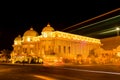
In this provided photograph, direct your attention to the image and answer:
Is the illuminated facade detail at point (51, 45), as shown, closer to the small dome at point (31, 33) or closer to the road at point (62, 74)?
the small dome at point (31, 33)

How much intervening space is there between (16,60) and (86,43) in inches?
889

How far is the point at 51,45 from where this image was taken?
184ft

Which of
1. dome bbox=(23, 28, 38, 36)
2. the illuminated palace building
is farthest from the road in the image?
dome bbox=(23, 28, 38, 36)

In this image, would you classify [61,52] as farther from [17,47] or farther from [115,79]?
[115,79]

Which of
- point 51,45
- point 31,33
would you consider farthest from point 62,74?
point 31,33

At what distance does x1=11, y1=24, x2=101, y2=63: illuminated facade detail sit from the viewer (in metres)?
53.3

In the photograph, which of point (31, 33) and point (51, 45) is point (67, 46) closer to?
point (51, 45)

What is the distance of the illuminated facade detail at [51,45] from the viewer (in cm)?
5328

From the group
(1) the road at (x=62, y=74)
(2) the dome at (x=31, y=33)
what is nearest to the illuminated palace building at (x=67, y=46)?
(2) the dome at (x=31, y=33)

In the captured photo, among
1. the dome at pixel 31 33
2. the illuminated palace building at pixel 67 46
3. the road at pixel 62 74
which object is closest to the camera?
the road at pixel 62 74

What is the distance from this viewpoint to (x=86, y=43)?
6669 cm

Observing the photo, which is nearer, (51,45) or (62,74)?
(62,74)

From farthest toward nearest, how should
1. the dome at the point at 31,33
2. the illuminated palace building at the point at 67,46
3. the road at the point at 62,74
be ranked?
the dome at the point at 31,33 → the illuminated palace building at the point at 67,46 → the road at the point at 62,74

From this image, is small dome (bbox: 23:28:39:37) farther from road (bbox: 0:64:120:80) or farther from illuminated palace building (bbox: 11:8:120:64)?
road (bbox: 0:64:120:80)
